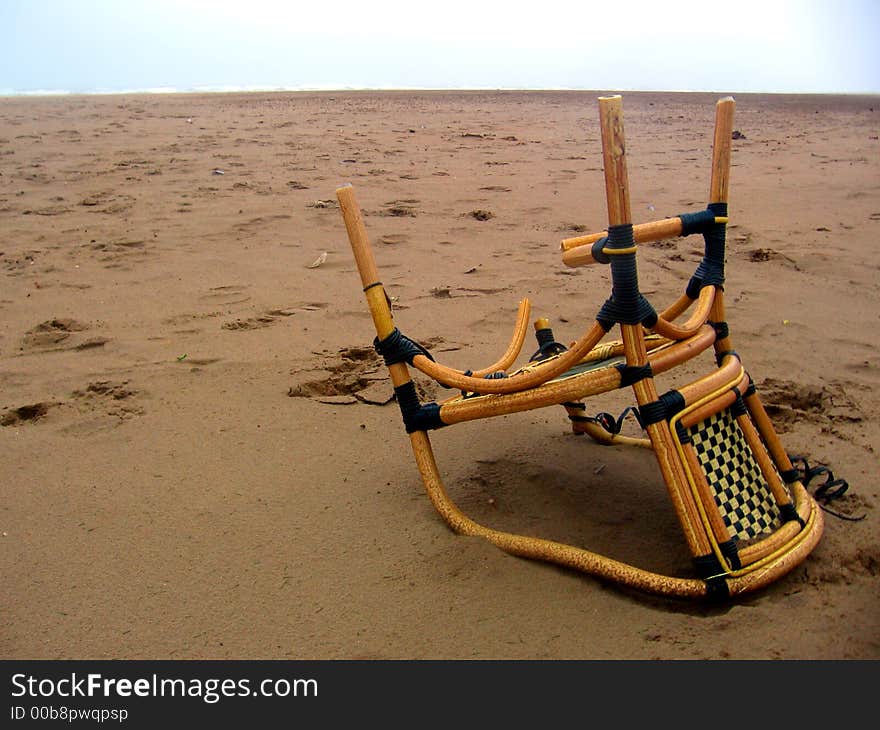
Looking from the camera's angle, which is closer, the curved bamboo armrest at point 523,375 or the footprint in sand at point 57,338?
the curved bamboo armrest at point 523,375

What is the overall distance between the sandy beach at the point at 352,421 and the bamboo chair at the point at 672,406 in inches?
2.4

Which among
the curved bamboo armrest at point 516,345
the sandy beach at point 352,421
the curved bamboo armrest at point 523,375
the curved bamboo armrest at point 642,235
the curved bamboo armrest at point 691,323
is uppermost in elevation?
the curved bamboo armrest at point 642,235

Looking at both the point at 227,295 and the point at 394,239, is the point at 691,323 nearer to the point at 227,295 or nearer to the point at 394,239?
the point at 227,295

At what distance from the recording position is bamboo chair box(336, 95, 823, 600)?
1657 mm

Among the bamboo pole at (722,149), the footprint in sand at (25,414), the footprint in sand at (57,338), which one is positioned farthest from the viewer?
the footprint in sand at (57,338)

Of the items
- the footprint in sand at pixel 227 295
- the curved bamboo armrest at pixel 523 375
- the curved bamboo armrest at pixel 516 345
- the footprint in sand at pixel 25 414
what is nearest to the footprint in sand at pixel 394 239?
the footprint in sand at pixel 227 295

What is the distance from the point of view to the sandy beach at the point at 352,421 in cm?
165

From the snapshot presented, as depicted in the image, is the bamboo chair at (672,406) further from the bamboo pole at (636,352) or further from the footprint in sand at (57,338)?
the footprint in sand at (57,338)

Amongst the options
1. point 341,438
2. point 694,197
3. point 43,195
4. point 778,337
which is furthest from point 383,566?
point 43,195

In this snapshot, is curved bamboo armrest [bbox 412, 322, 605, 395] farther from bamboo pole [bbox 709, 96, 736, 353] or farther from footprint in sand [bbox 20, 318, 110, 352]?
footprint in sand [bbox 20, 318, 110, 352]

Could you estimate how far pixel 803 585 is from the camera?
67.1 inches

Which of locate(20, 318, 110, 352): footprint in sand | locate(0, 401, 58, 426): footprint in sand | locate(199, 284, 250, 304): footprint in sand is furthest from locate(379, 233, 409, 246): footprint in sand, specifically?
locate(0, 401, 58, 426): footprint in sand

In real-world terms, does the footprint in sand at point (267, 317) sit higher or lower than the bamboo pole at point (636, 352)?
lower
